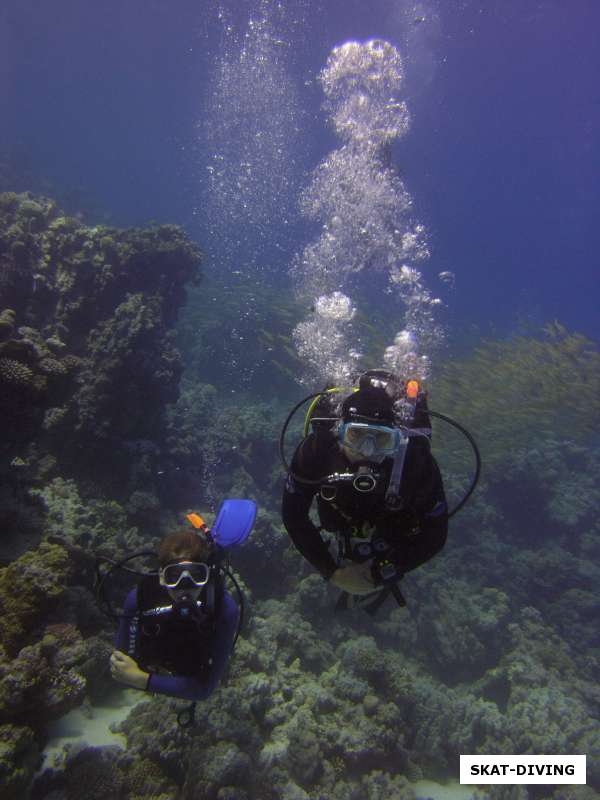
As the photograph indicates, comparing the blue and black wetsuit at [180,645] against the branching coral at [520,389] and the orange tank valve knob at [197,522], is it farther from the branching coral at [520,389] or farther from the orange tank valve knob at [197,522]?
the branching coral at [520,389]

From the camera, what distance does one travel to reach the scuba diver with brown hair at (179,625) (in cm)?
292

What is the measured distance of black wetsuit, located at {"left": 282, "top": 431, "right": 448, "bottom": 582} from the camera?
267 centimetres

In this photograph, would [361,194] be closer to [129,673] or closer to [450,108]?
[129,673]

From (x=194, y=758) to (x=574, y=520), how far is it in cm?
1330

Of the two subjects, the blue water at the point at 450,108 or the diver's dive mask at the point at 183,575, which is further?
the blue water at the point at 450,108

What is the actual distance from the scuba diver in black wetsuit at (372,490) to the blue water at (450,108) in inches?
927

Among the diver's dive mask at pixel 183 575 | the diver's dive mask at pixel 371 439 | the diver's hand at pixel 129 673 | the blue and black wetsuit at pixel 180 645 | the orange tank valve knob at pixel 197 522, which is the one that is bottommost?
the diver's hand at pixel 129 673

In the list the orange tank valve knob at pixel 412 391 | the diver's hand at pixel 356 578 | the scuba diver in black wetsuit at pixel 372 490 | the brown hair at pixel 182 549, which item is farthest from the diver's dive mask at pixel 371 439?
the brown hair at pixel 182 549

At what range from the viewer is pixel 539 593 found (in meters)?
11.0

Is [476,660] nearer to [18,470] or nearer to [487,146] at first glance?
[18,470]

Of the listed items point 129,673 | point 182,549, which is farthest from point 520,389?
point 129,673

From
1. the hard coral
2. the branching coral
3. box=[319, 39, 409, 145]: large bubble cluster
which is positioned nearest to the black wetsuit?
the hard coral

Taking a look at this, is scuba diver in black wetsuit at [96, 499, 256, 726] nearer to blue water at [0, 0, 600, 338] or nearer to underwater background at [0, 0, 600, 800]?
underwater background at [0, 0, 600, 800]

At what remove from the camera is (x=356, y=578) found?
278 centimetres
